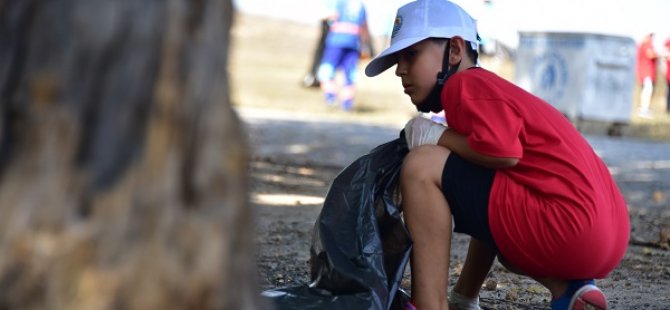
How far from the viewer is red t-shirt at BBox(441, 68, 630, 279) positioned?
342cm

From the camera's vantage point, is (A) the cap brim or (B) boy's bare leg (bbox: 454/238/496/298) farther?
(B) boy's bare leg (bbox: 454/238/496/298)

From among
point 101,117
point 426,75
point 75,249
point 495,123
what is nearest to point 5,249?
point 75,249

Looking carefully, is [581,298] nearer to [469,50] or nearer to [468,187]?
[468,187]

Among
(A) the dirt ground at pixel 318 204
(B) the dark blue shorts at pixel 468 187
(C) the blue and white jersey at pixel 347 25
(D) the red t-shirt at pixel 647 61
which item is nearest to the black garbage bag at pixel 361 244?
(B) the dark blue shorts at pixel 468 187

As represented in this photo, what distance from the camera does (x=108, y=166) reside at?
5.98ft

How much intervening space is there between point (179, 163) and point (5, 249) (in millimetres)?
302

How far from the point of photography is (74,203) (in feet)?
5.96

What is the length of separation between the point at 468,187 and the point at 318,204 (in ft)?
11.0

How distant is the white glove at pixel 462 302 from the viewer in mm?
3889

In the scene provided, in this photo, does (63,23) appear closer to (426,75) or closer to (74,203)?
(74,203)

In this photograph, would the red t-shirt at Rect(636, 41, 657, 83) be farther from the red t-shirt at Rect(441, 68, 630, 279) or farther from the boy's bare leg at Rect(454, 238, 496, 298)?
the red t-shirt at Rect(441, 68, 630, 279)

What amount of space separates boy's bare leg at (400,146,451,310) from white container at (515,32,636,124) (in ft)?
40.4

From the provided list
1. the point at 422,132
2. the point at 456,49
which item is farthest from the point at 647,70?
the point at 422,132

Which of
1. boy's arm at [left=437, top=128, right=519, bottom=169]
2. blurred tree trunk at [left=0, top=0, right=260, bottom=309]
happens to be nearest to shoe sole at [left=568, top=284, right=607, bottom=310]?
boy's arm at [left=437, top=128, right=519, bottom=169]
